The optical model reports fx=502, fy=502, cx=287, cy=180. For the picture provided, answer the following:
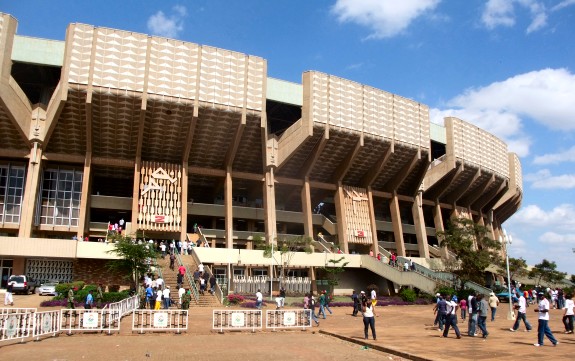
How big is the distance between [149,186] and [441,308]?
29.0 metres

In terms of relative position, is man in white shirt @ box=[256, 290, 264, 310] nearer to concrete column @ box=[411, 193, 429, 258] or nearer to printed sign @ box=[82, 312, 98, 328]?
printed sign @ box=[82, 312, 98, 328]

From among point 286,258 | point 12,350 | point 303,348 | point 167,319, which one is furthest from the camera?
point 286,258

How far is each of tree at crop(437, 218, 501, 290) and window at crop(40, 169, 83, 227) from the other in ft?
101

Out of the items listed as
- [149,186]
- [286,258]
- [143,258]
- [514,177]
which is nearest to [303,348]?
[143,258]

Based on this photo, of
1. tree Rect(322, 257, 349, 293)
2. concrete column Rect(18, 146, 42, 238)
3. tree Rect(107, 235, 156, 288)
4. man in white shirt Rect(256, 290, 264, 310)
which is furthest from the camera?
tree Rect(322, 257, 349, 293)

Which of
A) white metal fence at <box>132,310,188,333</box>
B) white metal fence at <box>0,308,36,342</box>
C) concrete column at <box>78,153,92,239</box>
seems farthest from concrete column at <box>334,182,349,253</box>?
white metal fence at <box>0,308,36,342</box>

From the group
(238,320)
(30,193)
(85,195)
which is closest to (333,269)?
(85,195)

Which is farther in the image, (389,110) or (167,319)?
(389,110)

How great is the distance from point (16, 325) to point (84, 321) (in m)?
2.58

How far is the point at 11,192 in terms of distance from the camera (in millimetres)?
39406

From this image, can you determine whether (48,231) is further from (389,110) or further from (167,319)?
(389,110)

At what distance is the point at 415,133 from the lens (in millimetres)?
48406

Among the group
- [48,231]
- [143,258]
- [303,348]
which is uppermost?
[48,231]

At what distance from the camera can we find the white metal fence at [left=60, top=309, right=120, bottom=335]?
55.8ft
